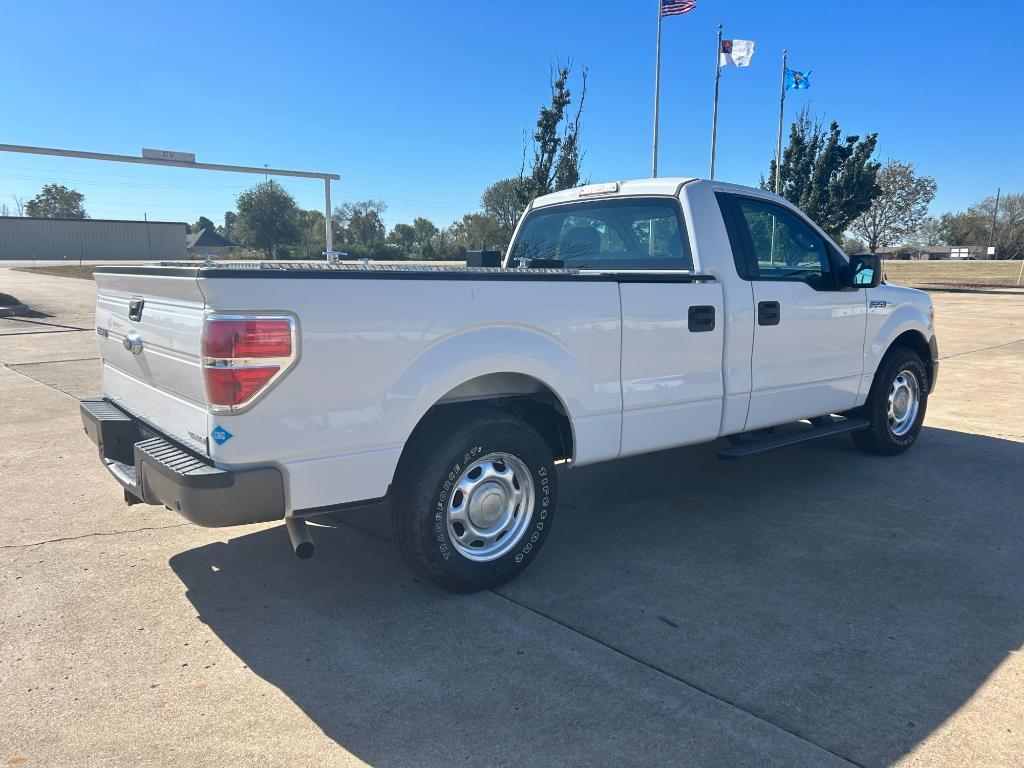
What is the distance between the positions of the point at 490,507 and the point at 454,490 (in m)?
0.28

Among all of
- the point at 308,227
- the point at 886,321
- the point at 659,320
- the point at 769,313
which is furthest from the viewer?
the point at 308,227

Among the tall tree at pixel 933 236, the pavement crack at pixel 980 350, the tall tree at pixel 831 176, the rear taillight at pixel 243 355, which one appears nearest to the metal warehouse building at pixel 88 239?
the tall tree at pixel 831 176

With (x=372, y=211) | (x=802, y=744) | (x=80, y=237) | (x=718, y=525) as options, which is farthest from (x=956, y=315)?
(x=80, y=237)

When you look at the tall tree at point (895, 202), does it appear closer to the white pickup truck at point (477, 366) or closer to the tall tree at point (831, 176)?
the tall tree at point (831, 176)

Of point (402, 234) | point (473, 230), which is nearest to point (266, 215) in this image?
point (402, 234)

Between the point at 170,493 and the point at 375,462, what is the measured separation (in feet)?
2.64

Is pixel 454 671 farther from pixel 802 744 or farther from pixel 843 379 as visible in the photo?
pixel 843 379

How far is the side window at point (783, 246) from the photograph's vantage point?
15.9ft

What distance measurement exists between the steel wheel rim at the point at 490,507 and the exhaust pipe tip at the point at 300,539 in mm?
635

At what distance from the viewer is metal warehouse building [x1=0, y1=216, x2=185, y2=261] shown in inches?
2736

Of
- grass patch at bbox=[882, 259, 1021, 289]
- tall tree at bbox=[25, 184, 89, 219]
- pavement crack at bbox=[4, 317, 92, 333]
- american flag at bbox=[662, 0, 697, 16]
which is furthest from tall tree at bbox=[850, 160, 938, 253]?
tall tree at bbox=[25, 184, 89, 219]

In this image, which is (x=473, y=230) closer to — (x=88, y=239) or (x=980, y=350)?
(x=980, y=350)

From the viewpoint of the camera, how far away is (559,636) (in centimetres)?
330

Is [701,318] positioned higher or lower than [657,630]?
higher
